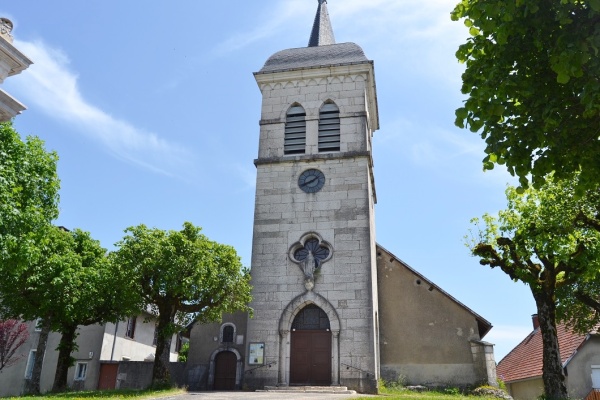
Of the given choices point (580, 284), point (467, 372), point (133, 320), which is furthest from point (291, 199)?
point (133, 320)

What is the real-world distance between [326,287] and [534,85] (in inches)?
567

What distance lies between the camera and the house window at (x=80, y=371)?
26047mm

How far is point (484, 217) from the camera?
62.4 feet

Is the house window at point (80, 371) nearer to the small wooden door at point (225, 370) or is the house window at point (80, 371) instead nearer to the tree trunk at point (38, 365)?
the tree trunk at point (38, 365)

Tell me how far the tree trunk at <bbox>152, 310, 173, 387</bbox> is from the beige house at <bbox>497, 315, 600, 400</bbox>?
14136mm

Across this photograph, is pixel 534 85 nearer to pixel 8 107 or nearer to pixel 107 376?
pixel 8 107

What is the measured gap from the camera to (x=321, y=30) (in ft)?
91.9

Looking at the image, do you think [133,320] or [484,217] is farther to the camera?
[133,320]

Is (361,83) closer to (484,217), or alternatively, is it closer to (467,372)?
(484,217)

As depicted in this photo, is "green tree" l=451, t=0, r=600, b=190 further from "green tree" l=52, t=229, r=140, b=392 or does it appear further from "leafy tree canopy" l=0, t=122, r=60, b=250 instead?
"green tree" l=52, t=229, r=140, b=392

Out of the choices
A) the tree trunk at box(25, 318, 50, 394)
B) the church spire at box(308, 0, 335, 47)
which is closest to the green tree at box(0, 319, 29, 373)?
the tree trunk at box(25, 318, 50, 394)

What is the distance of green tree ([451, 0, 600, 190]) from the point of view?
602cm

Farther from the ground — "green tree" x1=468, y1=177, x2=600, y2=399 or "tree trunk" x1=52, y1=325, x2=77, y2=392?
→ "green tree" x1=468, y1=177, x2=600, y2=399

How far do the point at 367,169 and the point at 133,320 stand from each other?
17.1 metres
